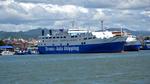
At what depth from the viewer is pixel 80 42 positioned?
6959 inches

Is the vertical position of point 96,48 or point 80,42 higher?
point 80,42

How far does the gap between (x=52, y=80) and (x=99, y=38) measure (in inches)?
4715

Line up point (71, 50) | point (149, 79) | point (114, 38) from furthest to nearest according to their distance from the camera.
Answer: point (71, 50), point (114, 38), point (149, 79)

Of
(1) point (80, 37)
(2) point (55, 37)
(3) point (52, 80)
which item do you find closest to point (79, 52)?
(1) point (80, 37)

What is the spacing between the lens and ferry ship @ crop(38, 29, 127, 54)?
558ft

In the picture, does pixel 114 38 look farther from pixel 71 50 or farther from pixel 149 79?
pixel 149 79

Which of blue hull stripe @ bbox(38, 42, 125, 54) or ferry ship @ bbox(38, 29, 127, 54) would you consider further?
ferry ship @ bbox(38, 29, 127, 54)

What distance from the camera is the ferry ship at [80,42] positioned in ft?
558

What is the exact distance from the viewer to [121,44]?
563 ft

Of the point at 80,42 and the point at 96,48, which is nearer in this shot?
the point at 96,48

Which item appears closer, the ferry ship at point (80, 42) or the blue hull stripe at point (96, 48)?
the blue hull stripe at point (96, 48)

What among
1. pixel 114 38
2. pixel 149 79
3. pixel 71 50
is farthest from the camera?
pixel 71 50

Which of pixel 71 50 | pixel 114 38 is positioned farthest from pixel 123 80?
pixel 71 50

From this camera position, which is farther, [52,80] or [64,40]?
[64,40]
